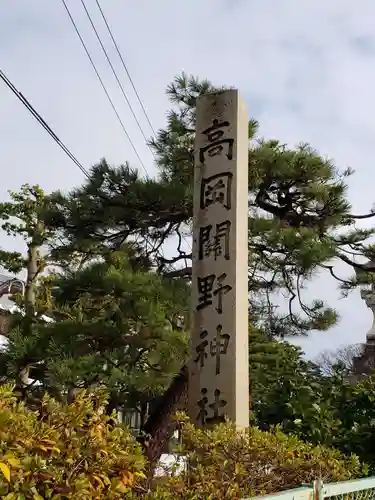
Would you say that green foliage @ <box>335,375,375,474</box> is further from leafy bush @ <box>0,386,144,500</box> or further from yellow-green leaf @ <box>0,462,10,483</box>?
yellow-green leaf @ <box>0,462,10,483</box>

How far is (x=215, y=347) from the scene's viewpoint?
3.91 m

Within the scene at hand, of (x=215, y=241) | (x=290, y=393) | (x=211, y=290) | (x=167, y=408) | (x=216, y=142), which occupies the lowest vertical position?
(x=167, y=408)

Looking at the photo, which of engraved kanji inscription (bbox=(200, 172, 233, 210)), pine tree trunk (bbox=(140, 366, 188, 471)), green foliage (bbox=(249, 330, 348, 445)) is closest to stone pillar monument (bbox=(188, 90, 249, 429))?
engraved kanji inscription (bbox=(200, 172, 233, 210))

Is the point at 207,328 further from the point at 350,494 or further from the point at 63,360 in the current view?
the point at 350,494

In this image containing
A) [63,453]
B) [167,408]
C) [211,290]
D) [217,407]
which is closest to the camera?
[63,453]

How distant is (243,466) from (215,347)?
1.63m

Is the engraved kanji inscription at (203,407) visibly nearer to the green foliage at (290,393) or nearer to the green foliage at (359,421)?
the green foliage at (290,393)

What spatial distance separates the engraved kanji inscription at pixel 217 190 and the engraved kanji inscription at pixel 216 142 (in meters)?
0.17

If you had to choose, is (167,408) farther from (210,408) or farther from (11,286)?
(11,286)

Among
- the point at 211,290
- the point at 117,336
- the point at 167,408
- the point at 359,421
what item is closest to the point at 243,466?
the point at 211,290

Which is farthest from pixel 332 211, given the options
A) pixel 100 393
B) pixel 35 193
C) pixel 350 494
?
pixel 35 193

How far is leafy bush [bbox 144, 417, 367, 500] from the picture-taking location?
6.69ft

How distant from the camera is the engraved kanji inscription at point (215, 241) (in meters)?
4.11

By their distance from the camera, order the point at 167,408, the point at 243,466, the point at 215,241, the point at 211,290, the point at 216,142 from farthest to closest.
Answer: the point at 167,408 → the point at 216,142 → the point at 215,241 → the point at 211,290 → the point at 243,466
